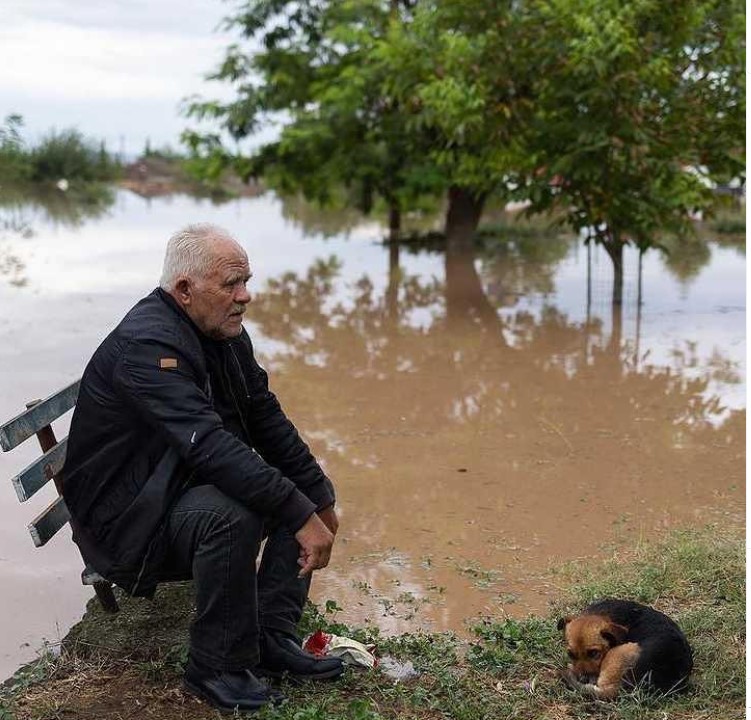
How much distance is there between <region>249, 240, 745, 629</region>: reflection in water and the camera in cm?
582

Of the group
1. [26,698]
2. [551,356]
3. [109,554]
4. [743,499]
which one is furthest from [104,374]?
[551,356]

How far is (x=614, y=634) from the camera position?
13.4 ft

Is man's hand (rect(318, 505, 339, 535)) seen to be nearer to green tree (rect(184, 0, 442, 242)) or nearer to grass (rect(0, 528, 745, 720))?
grass (rect(0, 528, 745, 720))

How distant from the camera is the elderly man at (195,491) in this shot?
3867 millimetres

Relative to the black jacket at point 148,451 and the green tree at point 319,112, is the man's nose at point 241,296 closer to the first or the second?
the black jacket at point 148,451

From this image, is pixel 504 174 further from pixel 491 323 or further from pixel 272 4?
pixel 272 4

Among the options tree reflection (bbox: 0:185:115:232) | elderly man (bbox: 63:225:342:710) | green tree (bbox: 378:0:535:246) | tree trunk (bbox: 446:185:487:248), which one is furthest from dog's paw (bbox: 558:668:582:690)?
tree reflection (bbox: 0:185:115:232)

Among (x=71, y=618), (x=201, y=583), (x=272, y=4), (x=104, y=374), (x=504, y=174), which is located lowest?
(x=71, y=618)

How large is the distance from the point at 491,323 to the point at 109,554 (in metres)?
10.2

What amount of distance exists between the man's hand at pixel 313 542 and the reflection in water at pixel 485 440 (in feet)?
3.55

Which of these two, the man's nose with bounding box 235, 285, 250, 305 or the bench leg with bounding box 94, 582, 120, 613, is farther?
the bench leg with bounding box 94, 582, 120, 613

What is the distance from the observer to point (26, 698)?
4.10 metres


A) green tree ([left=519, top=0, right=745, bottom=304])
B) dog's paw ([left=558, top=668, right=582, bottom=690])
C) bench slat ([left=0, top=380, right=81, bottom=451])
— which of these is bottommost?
dog's paw ([left=558, top=668, right=582, bottom=690])

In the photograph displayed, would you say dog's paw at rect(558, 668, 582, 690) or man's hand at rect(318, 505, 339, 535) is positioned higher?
man's hand at rect(318, 505, 339, 535)
